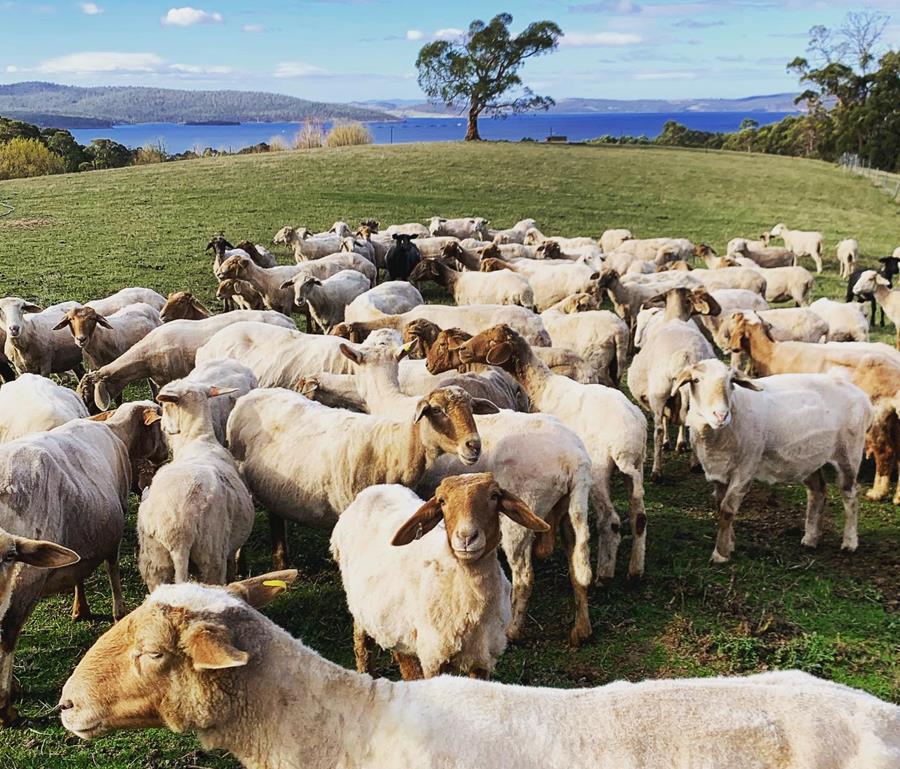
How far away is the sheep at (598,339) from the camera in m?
11.0

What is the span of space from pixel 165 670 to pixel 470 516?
1.89 meters

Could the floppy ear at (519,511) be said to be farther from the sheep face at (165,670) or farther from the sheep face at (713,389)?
the sheep face at (713,389)

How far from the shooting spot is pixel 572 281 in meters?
16.1

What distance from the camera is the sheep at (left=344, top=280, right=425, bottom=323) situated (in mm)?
12703

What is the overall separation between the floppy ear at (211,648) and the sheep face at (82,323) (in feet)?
29.4

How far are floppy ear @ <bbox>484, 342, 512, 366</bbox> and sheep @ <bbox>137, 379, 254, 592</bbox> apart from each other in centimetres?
282

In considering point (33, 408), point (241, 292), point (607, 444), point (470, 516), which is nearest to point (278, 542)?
point (33, 408)

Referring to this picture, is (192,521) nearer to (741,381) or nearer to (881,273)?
(741,381)

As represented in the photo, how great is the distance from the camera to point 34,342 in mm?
11133

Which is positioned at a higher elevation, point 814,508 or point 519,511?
point 519,511

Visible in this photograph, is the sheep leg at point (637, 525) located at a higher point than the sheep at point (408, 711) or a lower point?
lower

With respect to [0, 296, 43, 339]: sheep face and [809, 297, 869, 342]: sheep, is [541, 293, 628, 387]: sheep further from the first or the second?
[0, 296, 43, 339]: sheep face

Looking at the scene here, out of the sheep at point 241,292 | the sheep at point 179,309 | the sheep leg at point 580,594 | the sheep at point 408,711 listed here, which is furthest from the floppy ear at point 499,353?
the sheep at point 241,292

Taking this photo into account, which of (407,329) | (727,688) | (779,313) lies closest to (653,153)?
(779,313)
